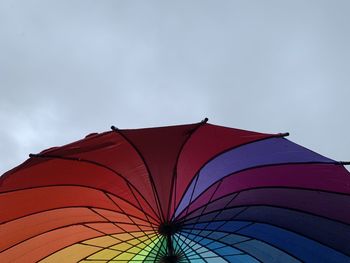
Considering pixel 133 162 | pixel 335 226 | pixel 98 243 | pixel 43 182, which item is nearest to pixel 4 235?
pixel 43 182

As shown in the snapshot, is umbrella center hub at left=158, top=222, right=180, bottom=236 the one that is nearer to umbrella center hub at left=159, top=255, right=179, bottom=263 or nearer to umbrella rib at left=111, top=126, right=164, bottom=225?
umbrella rib at left=111, top=126, right=164, bottom=225

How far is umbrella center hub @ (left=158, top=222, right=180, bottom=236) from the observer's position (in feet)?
14.4

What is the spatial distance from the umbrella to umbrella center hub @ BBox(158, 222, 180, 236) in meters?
0.01

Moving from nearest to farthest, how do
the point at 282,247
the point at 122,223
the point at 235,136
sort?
the point at 235,136, the point at 122,223, the point at 282,247

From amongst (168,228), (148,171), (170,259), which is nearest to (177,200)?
(168,228)

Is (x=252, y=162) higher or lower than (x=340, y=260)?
higher

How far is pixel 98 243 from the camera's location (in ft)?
15.8

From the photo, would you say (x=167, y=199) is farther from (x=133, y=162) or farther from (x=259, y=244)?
(x=259, y=244)

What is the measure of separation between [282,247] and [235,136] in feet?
5.36

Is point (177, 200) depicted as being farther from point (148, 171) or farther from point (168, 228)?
point (148, 171)

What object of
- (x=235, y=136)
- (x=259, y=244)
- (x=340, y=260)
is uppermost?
(x=235, y=136)

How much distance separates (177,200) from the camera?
438 centimetres

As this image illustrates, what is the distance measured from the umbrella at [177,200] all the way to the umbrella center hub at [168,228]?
0.03ft

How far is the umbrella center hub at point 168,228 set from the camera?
4395 mm
